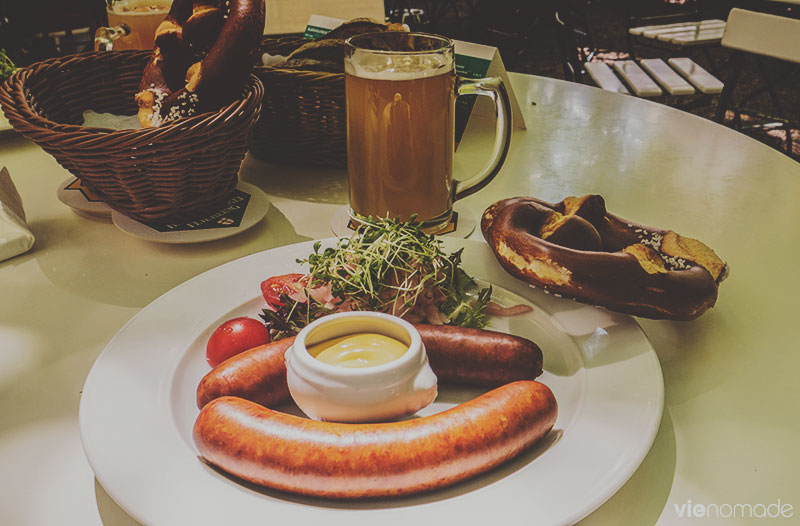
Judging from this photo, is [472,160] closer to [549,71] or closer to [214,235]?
[214,235]

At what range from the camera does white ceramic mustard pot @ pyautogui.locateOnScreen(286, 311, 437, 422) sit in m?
0.87

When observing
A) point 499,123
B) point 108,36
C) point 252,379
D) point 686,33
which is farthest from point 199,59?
point 686,33

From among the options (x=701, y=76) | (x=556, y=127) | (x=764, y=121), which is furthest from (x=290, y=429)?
(x=764, y=121)

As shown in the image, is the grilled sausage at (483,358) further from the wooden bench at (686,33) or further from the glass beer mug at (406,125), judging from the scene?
the wooden bench at (686,33)

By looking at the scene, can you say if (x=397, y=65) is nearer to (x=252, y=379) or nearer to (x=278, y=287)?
(x=278, y=287)

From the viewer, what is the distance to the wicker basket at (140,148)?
1.27 metres

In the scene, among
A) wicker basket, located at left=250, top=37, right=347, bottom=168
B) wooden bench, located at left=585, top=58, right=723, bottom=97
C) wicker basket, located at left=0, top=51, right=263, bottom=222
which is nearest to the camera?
wicker basket, located at left=0, top=51, right=263, bottom=222

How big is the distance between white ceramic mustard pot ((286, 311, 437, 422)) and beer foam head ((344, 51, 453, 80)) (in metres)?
0.59

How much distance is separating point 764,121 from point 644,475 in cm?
530

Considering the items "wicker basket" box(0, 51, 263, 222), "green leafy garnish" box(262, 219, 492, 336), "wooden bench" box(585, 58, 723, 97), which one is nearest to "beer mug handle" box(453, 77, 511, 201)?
"green leafy garnish" box(262, 219, 492, 336)

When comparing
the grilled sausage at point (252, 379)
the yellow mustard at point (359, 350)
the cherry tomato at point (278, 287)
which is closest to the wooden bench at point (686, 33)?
the cherry tomato at point (278, 287)

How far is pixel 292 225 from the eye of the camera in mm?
1572

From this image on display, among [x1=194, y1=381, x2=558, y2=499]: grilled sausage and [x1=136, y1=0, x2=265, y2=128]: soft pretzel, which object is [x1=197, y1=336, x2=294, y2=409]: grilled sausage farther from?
[x1=136, y1=0, x2=265, y2=128]: soft pretzel

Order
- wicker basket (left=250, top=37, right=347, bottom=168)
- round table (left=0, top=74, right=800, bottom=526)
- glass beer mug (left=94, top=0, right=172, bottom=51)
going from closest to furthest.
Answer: round table (left=0, top=74, right=800, bottom=526), wicker basket (left=250, top=37, right=347, bottom=168), glass beer mug (left=94, top=0, right=172, bottom=51)
